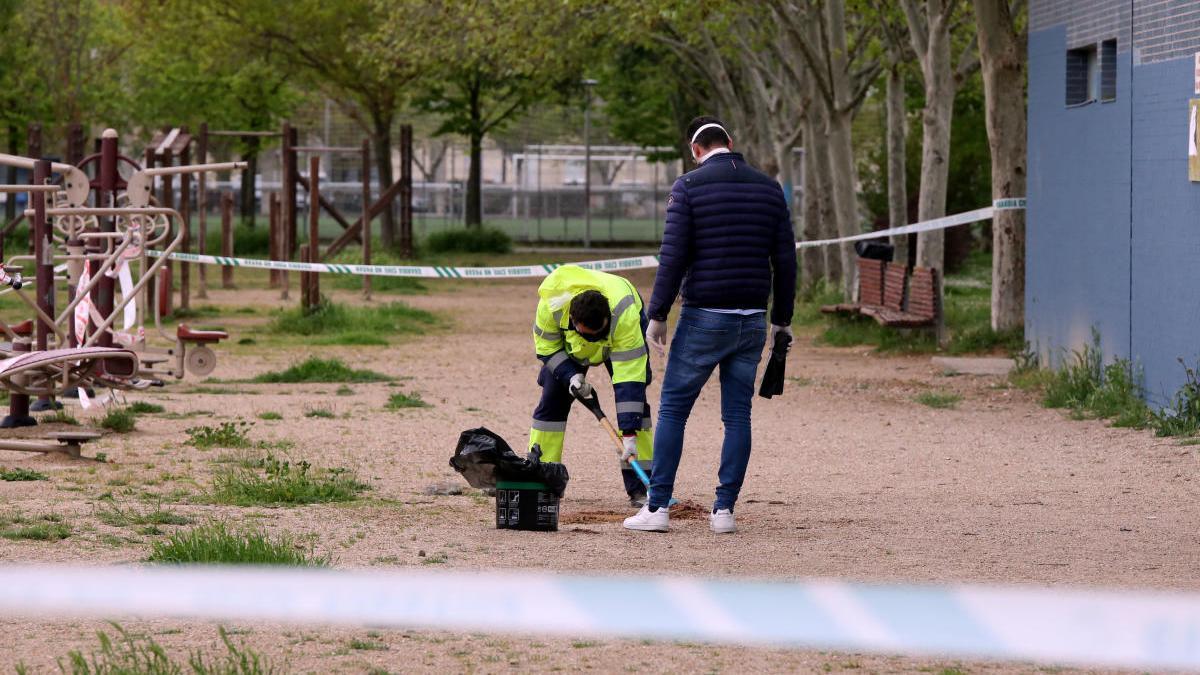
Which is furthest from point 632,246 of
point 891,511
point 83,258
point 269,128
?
point 891,511

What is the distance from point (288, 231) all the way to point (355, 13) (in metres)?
13.2

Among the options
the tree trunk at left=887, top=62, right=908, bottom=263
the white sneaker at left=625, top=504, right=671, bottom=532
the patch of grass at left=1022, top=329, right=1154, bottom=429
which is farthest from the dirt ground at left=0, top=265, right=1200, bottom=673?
the tree trunk at left=887, top=62, right=908, bottom=263

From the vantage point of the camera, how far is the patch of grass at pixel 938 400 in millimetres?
13734

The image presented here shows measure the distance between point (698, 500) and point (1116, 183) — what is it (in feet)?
18.1

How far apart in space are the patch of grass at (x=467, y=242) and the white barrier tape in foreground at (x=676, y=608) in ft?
115

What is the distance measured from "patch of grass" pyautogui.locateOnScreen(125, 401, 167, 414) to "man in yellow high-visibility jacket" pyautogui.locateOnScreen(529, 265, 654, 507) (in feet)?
14.9

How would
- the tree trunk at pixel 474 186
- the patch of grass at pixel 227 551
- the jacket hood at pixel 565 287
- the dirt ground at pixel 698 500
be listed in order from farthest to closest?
the tree trunk at pixel 474 186 < the jacket hood at pixel 565 287 < the patch of grass at pixel 227 551 < the dirt ground at pixel 698 500

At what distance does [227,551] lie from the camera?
259 inches

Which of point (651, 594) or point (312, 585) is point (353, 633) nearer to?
point (312, 585)

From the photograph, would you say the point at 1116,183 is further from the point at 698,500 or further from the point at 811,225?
the point at 811,225

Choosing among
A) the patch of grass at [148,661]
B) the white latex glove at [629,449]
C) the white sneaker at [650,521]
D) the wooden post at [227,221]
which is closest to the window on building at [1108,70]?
the white latex glove at [629,449]

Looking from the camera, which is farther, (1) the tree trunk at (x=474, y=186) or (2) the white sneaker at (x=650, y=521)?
(1) the tree trunk at (x=474, y=186)

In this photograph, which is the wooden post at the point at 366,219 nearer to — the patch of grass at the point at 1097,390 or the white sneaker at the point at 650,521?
the patch of grass at the point at 1097,390

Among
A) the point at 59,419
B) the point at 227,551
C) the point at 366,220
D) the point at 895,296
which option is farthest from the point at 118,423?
the point at 366,220
